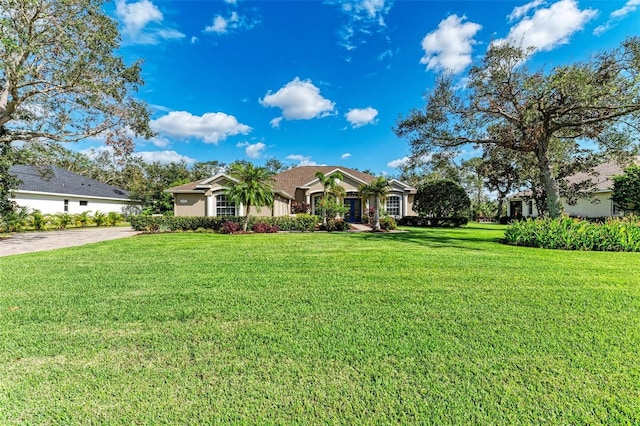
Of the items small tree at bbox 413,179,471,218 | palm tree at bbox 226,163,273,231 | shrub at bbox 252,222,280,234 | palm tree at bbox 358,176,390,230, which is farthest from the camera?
small tree at bbox 413,179,471,218

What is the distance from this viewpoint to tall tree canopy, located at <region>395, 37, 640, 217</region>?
10430 mm

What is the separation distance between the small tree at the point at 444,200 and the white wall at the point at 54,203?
28648 millimetres

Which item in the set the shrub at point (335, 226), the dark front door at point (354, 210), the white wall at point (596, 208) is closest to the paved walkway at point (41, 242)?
the shrub at point (335, 226)

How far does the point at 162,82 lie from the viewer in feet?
54.1

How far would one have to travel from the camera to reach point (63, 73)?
11.9 m

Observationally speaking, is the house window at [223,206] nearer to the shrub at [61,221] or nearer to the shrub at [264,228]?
the shrub at [264,228]

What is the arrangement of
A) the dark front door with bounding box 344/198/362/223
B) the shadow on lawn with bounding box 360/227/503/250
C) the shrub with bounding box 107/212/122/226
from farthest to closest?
the dark front door with bounding box 344/198/362/223 < the shrub with bounding box 107/212/122/226 < the shadow on lawn with bounding box 360/227/503/250

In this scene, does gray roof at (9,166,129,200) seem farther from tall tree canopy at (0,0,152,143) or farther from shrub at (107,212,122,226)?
tall tree canopy at (0,0,152,143)

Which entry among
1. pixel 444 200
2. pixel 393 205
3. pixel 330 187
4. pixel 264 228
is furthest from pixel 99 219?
pixel 444 200

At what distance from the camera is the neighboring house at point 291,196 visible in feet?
60.9

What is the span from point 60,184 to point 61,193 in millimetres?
2243

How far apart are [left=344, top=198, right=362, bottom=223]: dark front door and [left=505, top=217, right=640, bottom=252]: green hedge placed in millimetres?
14792

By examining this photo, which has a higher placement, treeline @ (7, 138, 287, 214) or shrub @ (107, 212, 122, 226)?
treeline @ (7, 138, 287, 214)

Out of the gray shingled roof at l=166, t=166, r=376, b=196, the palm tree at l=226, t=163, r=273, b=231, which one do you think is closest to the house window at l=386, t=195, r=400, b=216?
the gray shingled roof at l=166, t=166, r=376, b=196
